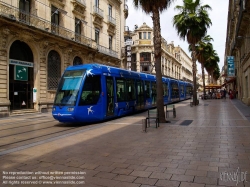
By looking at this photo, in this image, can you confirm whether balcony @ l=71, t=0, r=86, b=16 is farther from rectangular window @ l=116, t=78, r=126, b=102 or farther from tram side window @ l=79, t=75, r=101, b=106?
tram side window @ l=79, t=75, r=101, b=106

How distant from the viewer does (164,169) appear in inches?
178

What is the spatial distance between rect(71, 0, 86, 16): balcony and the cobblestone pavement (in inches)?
803

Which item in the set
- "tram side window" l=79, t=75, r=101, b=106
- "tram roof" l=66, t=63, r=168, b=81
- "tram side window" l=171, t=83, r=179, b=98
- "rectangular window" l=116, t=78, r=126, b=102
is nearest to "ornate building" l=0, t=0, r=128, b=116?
"tram roof" l=66, t=63, r=168, b=81

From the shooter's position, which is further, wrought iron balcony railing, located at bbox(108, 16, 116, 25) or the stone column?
wrought iron balcony railing, located at bbox(108, 16, 116, 25)

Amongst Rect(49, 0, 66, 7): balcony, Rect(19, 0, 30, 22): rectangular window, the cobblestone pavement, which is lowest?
the cobblestone pavement

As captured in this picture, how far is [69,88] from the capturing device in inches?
433

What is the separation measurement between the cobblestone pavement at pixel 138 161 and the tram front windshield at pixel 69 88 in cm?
332

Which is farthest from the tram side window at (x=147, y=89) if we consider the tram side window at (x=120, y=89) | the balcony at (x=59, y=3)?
the balcony at (x=59, y=3)

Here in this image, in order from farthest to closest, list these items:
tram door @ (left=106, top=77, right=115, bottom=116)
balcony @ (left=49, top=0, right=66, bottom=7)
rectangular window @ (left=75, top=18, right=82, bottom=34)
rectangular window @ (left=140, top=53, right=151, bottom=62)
Answer: rectangular window @ (left=140, top=53, right=151, bottom=62)
rectangular window @ (left=75, top=18, right=82, bottom=34)
balcony @ (left=49, top=0, right=66, bottom=7)
tram door @ (left=106, top=77, right=115, bottom=116)

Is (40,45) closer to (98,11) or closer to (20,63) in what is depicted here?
(20,63)

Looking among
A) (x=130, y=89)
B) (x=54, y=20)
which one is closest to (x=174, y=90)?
(x=130, y=89)

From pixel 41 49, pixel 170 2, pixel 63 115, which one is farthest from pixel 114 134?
pixel 41 49

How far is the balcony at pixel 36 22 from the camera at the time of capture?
16378 mm

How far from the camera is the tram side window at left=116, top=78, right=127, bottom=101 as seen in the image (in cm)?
1357
